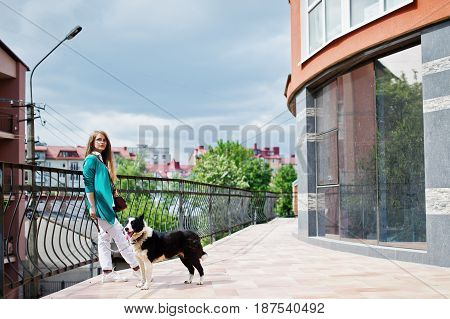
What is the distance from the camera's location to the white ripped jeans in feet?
17.8

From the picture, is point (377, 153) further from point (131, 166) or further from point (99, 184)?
point (131, 166)

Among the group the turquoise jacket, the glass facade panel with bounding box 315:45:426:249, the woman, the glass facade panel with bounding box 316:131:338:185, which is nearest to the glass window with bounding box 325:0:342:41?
the glass facade panel with bounding box 315:45:426:249

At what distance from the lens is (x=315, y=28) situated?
1016 cm

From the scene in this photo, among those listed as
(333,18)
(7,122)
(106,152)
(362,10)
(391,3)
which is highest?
(7,122)

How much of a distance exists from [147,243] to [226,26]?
3.95m

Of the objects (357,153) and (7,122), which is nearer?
(357,153)

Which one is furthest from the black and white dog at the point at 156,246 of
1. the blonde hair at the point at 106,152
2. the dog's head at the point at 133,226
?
the blonde hair at the point at 106,152

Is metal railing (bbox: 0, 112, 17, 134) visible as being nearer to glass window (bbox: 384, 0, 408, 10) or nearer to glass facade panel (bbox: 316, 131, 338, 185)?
glass facade panel (bbox: 316, 131, 338, 185)

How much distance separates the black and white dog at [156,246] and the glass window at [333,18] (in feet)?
17.9

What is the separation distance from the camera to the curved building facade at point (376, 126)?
7.00m

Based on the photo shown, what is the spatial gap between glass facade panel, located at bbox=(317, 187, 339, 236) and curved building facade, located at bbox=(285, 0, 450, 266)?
20mm

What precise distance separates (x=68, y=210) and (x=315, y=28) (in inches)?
247

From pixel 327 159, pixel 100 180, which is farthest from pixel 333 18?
pixel 100 180
